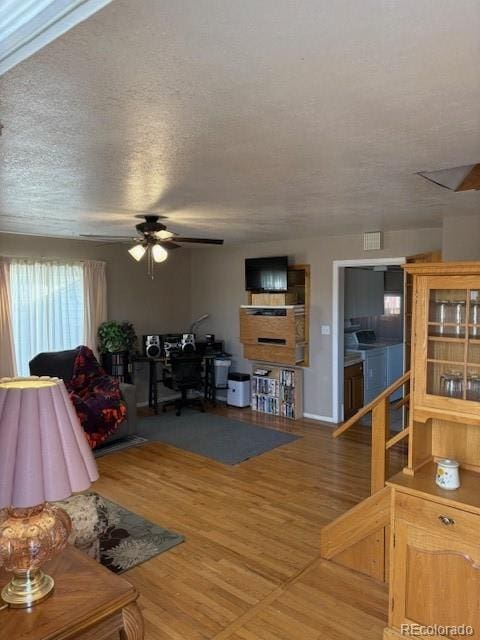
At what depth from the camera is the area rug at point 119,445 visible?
5.03m

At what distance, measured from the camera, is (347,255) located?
5.80m

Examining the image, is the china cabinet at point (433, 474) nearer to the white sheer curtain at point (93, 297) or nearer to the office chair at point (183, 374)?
the office chair at point (183, 374)

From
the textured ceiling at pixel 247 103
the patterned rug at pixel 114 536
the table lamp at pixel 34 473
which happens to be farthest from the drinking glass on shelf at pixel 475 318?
the patterned rug at pixel 114 536

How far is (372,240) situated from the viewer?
5.43m

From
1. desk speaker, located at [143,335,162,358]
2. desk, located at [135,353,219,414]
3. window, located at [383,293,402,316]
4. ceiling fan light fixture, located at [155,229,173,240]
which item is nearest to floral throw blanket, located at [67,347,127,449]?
desk, located at [135,353,219,414]

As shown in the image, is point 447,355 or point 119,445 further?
point 119,445

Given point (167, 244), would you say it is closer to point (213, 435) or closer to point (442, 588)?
point (213, 435)

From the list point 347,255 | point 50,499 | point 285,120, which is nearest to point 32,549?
point 50,499

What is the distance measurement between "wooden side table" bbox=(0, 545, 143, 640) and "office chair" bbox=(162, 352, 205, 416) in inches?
191

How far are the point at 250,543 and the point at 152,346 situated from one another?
12.9 ft

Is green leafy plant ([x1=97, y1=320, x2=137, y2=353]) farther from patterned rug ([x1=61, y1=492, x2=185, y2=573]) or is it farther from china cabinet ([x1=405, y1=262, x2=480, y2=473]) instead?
china cabinet ([x1=405, y1=262, x2=480, y2=473])

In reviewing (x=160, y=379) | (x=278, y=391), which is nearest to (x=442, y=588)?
(x=278, y=391)

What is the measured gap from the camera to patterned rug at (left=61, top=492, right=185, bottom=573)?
290cm

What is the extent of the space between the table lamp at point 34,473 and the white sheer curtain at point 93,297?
4.93 meters
